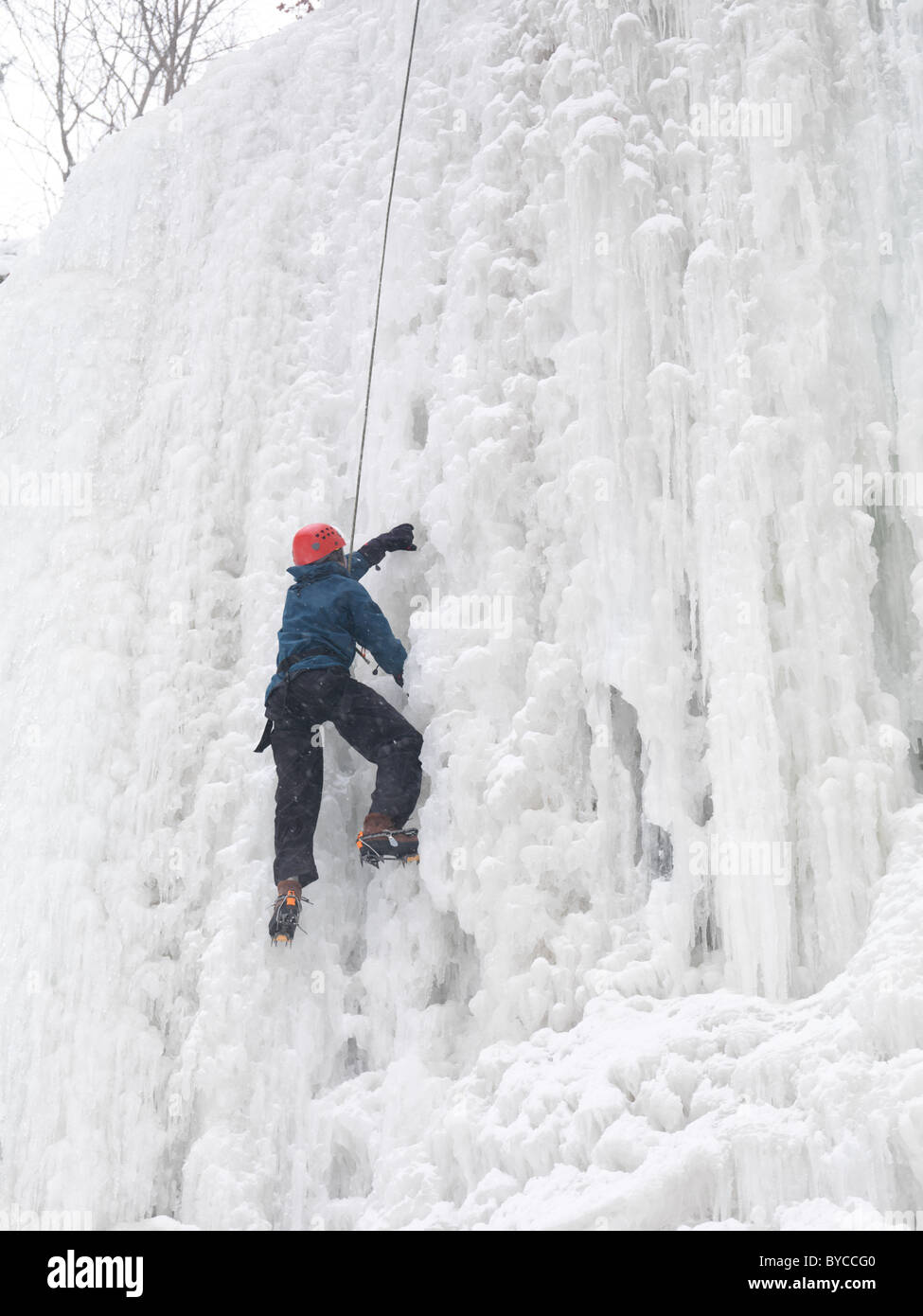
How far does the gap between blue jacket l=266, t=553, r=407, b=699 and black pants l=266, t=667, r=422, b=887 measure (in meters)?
0.10

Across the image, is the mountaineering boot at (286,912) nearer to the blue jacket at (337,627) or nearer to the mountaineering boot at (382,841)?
the mountaineering boot at (382,841)

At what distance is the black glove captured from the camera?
535 cm

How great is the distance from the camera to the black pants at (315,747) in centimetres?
480

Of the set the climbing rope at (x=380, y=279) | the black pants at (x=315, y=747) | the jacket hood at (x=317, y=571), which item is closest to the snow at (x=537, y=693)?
the climbing rope at (x=380, y=279)

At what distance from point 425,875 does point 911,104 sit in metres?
3.81

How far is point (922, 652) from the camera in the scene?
4.55m

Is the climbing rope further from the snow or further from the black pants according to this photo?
the black pants

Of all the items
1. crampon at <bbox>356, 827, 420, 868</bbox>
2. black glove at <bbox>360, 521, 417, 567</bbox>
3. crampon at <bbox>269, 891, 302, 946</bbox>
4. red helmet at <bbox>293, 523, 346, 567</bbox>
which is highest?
black glove at <bbox>360, 521, 417, 567</bbox>

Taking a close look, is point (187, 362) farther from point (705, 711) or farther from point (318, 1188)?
point (318, 1188)

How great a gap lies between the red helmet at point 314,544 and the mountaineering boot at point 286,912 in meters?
1.38

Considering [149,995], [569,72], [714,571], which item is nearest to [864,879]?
[714,571]

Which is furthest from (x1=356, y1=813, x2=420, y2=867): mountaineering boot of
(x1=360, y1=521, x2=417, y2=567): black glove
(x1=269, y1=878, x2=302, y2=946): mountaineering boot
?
(x1=360, y1=521, x2=417, y2=567): black glove

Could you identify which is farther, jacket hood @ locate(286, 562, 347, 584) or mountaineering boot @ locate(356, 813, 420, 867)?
jacket hood @ locate(286, 562, 347, 584)

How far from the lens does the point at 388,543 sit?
538 cm
